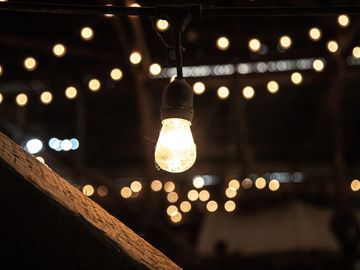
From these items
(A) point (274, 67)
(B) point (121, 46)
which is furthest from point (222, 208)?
(B) point (121, 46)

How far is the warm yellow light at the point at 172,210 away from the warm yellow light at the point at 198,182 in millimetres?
948

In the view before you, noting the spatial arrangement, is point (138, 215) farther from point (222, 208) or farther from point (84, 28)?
point (84, 28)

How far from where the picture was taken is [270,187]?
26.6 feet

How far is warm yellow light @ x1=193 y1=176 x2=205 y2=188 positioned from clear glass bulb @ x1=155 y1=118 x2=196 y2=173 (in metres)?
7.45

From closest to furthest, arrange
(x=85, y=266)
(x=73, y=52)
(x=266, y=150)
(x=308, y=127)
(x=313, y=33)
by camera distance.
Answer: (x=85, y=266), (x=313, y=33), (x=73, y=52), (x=308, y=127), (x=266, y=150)

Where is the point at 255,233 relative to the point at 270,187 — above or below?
below

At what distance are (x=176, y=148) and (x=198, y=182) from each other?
25.4ft

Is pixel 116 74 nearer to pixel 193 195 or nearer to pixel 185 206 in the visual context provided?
pixel 193 195

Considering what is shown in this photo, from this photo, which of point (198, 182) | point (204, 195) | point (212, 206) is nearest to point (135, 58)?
point (212, 206)

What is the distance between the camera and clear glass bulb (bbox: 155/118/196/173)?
2709 mm

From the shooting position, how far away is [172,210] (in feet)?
30.4

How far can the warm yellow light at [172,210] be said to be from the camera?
9.19 metres

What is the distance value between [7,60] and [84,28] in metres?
1.81

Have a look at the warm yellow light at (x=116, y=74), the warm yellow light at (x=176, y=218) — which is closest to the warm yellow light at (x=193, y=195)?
the warm yellow light at (x=176, y=218)
